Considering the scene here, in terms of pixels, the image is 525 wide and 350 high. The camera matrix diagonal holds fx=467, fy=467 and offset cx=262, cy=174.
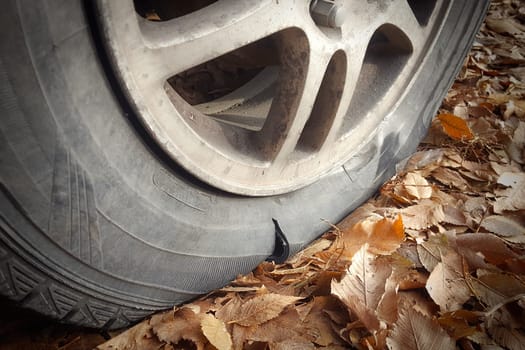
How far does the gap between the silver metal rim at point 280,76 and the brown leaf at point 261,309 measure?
0.22 m

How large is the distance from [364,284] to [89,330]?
566 mm

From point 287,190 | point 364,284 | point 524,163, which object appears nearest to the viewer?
point 364,284

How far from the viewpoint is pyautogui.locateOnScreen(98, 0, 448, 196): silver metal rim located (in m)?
0.76

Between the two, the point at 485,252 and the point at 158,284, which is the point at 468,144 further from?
the point at 158,284

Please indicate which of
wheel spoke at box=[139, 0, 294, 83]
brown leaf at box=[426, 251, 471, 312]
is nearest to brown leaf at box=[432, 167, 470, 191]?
brown leaf at box=[426, 251, 471, 312]

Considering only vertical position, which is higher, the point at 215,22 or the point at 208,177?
the point at 215,22

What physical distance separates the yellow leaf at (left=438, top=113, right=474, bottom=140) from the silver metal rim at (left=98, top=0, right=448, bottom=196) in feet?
1.32

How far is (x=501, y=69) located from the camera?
7.36 ft

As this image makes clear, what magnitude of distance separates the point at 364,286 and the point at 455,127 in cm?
88

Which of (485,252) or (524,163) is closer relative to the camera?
(485,252)

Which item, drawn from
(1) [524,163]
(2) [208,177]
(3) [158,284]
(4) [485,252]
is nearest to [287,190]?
(2) [208,177]

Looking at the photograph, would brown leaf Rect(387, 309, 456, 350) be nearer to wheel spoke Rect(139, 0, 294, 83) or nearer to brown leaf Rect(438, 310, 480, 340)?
brown leaf Rect(438, 310, 480, 340)

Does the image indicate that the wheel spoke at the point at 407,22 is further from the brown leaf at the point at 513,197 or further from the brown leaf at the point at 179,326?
the brown leaf at the point at 179,326

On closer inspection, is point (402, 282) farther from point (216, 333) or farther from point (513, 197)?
point (513, 197)
